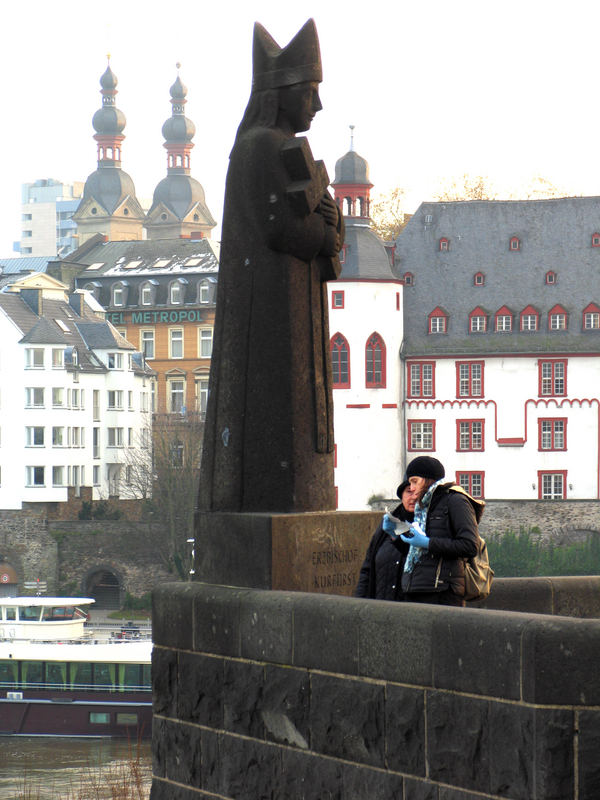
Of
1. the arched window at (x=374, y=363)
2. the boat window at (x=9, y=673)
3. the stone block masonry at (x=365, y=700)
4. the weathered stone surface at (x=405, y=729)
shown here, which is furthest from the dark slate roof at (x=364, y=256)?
the weathered stone surface at (x=405, y=729)

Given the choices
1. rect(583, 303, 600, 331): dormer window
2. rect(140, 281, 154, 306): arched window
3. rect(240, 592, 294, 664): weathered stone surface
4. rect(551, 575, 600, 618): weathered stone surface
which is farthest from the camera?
rect(140, 281, 154, 306): arched window

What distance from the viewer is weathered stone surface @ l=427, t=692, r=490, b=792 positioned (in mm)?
6750

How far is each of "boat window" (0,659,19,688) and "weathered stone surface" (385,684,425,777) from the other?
4939 cm

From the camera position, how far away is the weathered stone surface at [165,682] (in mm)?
9117

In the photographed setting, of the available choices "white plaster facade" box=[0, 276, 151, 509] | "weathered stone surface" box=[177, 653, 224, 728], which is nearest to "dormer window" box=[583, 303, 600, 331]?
"white plaster facade" box=[0, 276, 151, 509]

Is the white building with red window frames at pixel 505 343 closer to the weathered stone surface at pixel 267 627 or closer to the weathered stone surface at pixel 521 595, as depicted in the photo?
the weathered stone surface at pixel 521 595

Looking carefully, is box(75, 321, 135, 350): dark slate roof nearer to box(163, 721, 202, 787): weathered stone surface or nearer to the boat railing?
the boat railing

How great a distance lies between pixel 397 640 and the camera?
7285 mm

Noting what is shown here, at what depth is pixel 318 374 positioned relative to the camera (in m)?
9.33

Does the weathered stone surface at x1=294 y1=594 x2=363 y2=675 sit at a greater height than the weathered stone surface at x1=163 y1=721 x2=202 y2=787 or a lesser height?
greater

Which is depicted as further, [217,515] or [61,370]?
[61,370]

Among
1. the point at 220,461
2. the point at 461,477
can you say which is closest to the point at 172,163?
the point at 461,477

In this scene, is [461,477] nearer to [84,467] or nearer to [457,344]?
[457,344]

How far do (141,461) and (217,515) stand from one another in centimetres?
7314
